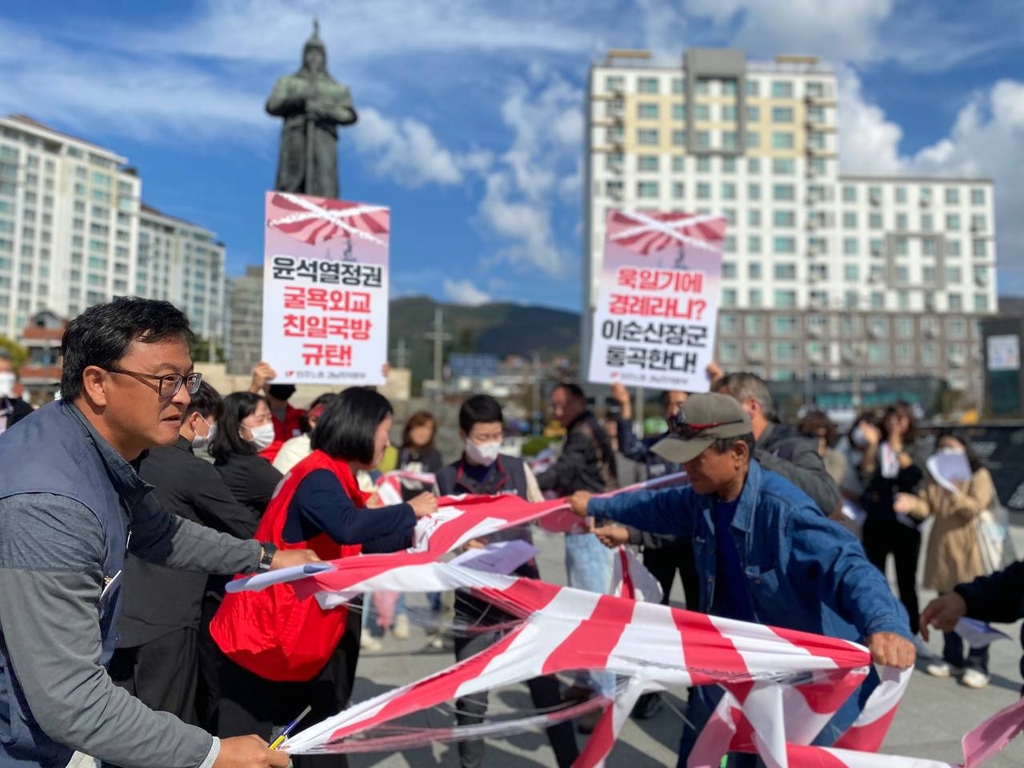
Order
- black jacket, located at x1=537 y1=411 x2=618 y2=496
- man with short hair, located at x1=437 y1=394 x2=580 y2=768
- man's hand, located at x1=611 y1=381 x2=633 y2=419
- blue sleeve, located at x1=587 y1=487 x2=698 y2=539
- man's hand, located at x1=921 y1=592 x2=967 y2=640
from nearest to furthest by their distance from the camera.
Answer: man's hand, located at x1=921 y1=592 x2=967 y2=640, blue sleeve, located at x1=587 y1=487 x2=698 y2=539, man with short hair, located at x1=437 y1=394 x2=580 y2=768, black jacket, located at x1=537 y1=411 x2=618 y2=496, man's hand, located at x1=611 y1=381 x2=633 y2=419

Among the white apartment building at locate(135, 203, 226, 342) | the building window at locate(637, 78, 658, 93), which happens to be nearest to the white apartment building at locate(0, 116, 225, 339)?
the white apartment building at locate(135, 203, 226, 342)

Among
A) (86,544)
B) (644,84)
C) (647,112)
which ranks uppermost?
(644,84)

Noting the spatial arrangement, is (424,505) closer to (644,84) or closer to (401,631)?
(401,631)

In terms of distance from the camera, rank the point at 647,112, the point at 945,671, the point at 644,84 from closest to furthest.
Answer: the point at 945,671, the point at 647,112, the point at 644,84

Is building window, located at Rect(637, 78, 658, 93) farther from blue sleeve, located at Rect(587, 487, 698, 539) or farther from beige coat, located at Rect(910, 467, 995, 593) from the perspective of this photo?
blue sleeve, located at Rect(587, 487, 698, 539)

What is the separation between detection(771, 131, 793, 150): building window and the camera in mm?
78875

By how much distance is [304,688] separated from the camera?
304 cm

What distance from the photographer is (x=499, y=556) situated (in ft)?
12.8

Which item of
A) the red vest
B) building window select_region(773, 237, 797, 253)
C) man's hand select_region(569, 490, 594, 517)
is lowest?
the red vest

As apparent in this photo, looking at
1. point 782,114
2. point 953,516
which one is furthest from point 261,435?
point 782,114

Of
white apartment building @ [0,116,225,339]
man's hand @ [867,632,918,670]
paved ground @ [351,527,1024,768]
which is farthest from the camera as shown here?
white apartment building @ [0,116,225,339]

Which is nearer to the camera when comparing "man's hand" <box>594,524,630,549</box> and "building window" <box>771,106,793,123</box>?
"man's hand" <box>594,524,630,549</box>

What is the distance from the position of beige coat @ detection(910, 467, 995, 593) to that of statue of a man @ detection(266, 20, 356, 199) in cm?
1057

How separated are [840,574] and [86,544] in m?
2.29
